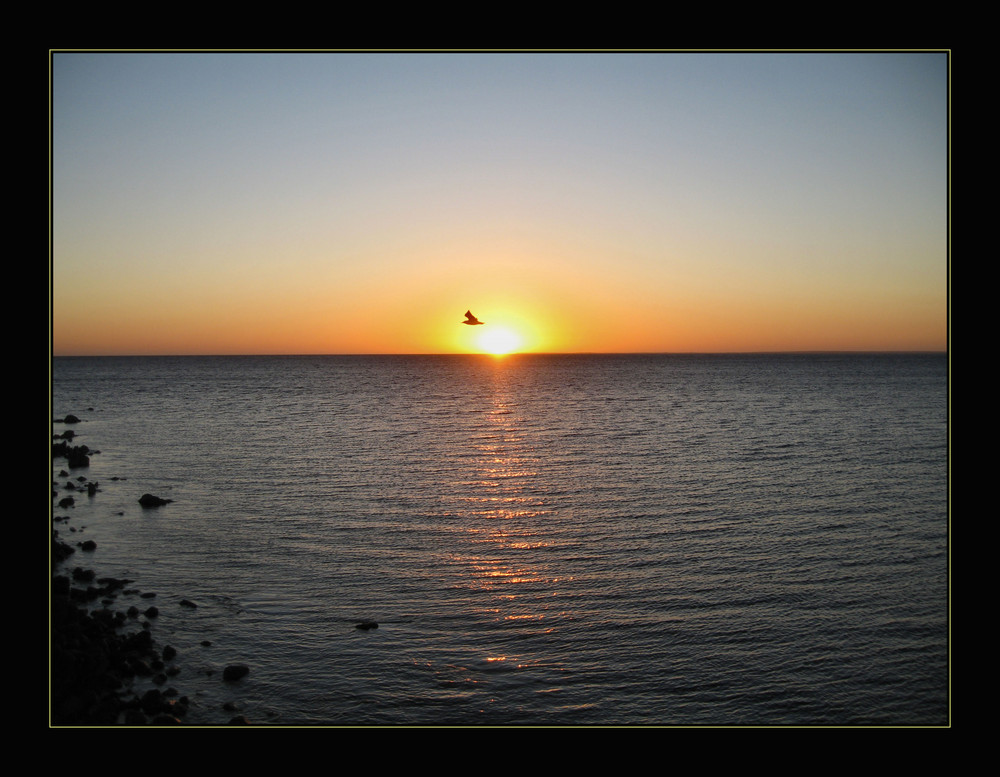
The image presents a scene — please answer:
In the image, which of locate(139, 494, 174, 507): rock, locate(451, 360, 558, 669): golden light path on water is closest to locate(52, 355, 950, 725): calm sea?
locate(451, 360, 558, 669): golden light path on water

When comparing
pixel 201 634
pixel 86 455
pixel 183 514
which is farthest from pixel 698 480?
pixel 86 455

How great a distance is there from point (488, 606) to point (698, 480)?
69.5 feet

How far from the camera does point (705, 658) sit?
17.4 metres

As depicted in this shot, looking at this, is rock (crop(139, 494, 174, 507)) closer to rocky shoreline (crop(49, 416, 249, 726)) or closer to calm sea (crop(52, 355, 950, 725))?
calm sea (crop(52, 355, 950, 725))

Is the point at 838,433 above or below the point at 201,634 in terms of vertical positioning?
above

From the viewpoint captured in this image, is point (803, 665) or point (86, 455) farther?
point (86, 455)

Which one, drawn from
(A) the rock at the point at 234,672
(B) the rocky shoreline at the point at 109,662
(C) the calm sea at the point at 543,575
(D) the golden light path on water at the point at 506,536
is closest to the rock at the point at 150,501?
(C) the calm sea at the point at 543,575

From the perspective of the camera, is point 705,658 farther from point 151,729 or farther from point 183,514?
point 183,514

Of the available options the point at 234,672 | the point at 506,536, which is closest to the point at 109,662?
the point at 234,672

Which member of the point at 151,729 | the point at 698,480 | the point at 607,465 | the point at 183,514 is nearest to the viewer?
the point at 151,729

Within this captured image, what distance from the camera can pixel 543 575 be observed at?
76.9ft

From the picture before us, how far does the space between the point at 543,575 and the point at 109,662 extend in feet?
38.7

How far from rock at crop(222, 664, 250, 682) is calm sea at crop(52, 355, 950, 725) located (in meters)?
0.15

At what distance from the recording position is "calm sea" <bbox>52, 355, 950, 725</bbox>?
15922 mm
